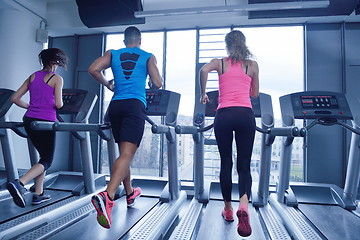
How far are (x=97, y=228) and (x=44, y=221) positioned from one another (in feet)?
1.57

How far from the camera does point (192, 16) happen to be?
4312 mm

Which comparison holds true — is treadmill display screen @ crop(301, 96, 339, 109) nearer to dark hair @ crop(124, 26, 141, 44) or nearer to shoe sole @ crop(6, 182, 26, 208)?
dark hair @ crop(124, 26, 141, 44)

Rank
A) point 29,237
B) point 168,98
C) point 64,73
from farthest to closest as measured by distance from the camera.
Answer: point 64,73 → point 168,98 → point 29,237

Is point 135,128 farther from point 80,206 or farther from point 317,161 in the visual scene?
point 317,161

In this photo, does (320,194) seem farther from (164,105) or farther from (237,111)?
(164,105)

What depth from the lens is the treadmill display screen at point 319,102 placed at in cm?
254

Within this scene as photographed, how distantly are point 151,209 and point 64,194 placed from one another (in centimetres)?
125

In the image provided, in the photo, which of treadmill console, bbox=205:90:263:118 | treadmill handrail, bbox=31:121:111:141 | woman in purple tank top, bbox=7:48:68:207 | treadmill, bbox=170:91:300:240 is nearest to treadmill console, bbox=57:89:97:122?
woman in purple tank top, bbox=7:48:68:207

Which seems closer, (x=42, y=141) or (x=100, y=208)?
(x=100, y=208)

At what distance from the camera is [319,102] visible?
257 centimetres

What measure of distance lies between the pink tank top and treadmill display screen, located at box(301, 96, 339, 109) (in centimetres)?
90

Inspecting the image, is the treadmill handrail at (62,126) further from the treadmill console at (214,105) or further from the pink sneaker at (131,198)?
the treadmill console at (214,105)

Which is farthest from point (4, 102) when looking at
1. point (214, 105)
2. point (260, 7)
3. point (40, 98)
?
point (260, 7)

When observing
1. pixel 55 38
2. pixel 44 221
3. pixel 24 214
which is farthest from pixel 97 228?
pixel 55 38
